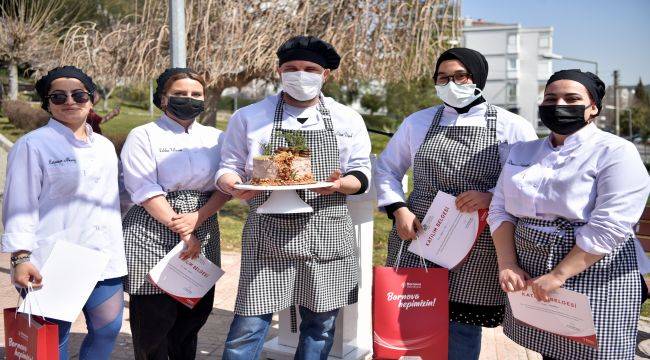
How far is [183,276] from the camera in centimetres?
339

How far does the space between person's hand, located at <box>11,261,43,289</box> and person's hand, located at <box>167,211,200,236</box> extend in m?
0.65

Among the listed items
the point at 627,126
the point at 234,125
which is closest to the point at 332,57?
the point at 234,125

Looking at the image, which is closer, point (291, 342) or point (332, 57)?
point (332, 57)

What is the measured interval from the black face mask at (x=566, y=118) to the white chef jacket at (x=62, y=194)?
213cm

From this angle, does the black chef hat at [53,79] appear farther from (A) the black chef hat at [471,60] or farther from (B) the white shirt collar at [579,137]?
(B) the white shirt collar at [579,137]

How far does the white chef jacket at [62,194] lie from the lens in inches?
116

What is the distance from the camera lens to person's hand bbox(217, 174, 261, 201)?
314cm

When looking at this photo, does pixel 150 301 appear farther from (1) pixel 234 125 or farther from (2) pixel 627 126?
(2) pixel 627 126

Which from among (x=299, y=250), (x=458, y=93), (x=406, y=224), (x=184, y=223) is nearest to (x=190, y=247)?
(x=184, y=223)

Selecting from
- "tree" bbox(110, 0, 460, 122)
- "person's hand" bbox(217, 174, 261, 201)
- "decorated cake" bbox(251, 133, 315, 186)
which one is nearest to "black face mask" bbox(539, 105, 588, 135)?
"decorated cake" bbox(251, 133, 315, 186)

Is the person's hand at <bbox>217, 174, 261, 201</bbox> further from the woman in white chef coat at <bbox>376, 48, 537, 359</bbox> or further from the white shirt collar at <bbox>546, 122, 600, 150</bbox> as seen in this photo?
the white shirt collar at <bbox>546, 122, 600, 150</bbox>

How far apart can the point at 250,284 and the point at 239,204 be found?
29.5ft

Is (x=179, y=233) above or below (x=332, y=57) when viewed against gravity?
below

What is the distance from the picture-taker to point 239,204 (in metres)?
12.2
